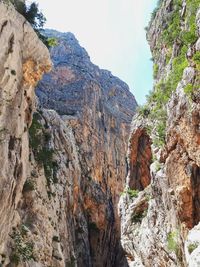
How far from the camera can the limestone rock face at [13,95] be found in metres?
23.1

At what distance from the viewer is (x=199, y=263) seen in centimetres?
1382

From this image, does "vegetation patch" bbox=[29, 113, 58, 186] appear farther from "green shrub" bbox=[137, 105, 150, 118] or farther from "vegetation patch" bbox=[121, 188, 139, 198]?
"green shrub" bbox=[137, 105, 150, 118]

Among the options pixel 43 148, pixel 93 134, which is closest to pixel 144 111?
pixel 43 148

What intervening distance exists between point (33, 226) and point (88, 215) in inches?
914

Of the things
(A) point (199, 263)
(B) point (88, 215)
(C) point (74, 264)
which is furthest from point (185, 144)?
(B) point (88, 215)

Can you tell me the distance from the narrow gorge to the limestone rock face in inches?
2.8

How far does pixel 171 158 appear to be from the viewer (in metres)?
24.6

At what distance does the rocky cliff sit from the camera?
24.9 m

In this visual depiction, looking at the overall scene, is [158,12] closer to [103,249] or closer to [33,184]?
[33,184]

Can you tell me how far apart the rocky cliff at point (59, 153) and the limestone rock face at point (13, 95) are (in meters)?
0.06

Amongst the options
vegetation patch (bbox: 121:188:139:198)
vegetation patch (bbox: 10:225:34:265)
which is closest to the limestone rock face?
vegetation patch (bbox: 10:225:34:265)

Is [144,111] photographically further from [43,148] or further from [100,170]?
[100,170]

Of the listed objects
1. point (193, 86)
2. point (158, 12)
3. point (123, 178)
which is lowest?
point (193, 86)

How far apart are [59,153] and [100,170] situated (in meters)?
17.0
